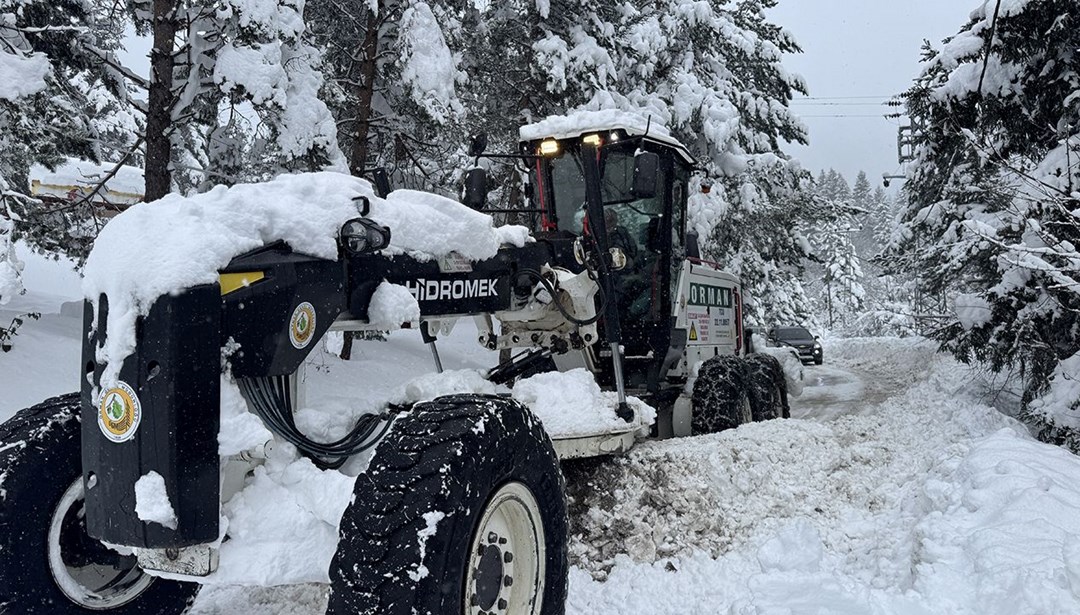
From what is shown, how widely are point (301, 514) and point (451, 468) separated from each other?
2.01 ft

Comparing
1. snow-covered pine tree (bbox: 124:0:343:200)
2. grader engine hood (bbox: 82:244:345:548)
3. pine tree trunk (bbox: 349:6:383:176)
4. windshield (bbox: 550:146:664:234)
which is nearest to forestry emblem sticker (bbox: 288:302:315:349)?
grader engine hood (bbox: 82:244:345:548)

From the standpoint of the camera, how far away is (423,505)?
2.62 metres

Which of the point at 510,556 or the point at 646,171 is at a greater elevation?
the point at 646,171

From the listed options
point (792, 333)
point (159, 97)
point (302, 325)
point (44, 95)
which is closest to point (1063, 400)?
point (302, 325)

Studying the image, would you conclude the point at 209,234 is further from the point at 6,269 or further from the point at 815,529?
the point at 6,269

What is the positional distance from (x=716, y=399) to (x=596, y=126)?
266cm

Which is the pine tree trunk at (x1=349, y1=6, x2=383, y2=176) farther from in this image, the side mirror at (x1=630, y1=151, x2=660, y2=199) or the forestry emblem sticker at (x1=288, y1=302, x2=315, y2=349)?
the forestry emblem sticker at (x1=288, y1=302, x2=315, y2=349)

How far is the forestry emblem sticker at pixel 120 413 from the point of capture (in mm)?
2582

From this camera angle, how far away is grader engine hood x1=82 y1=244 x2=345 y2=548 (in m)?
2.56

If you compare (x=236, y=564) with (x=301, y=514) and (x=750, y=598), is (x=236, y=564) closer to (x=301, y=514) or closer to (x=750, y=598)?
(x=301, y=514)

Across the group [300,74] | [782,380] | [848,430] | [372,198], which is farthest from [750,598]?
[300,74]

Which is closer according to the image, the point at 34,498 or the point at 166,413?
the point at 166,413

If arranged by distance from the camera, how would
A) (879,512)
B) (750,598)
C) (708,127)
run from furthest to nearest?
1. (708,127)
2. (879,512)
3. (750,598)

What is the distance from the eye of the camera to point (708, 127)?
53.3ft
